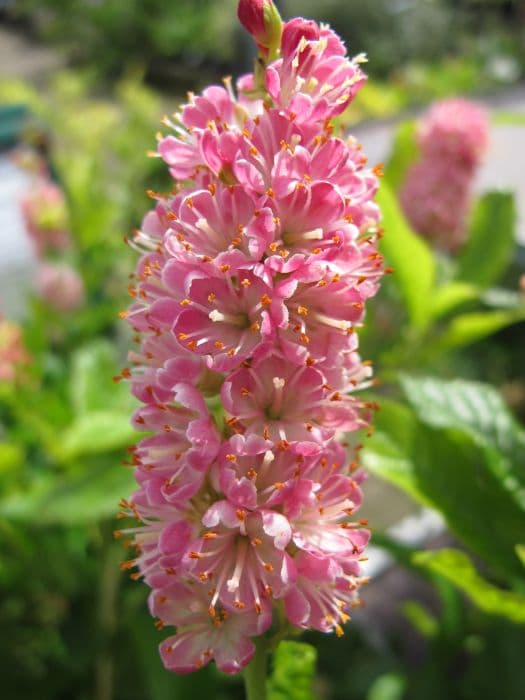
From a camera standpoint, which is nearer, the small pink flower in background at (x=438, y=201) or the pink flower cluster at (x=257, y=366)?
the pink flower cluster at (x=257, y=366)

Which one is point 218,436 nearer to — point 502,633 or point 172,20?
point 502,633

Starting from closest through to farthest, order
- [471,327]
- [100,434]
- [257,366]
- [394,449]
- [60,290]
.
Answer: [257,366] < [394,449] < [100,434] < [471,327] < [60,290]

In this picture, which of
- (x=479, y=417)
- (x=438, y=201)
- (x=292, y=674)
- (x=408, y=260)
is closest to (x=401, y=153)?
(x=438, y=201)

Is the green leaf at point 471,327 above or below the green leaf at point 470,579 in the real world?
above

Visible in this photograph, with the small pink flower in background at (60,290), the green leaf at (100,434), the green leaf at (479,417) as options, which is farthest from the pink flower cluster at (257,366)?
the small pink flower in background at (60,290)

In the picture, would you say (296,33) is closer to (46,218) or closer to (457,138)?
(457,138)

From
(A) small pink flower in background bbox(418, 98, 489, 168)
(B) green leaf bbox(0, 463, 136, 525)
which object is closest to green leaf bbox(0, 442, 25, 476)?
(B) green leaf bbox(0, 463, 136, 525)

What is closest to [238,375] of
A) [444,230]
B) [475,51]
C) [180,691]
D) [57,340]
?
[180,691]

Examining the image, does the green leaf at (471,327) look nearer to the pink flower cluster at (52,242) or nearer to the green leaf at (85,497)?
the green leaf at (85,497)
